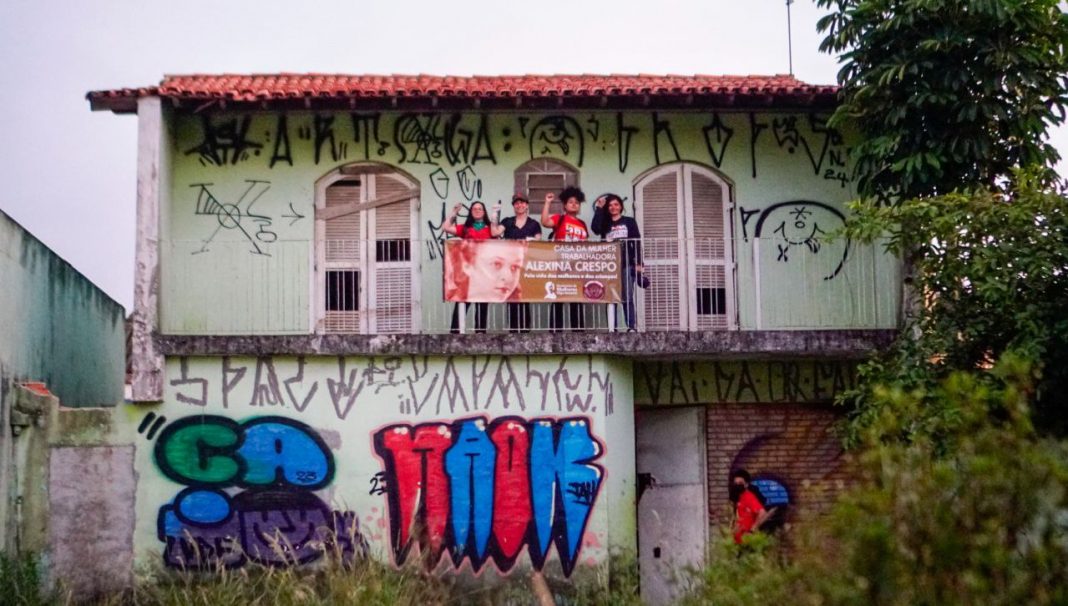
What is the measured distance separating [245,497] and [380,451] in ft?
4.59

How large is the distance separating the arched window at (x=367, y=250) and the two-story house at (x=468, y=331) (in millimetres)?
25

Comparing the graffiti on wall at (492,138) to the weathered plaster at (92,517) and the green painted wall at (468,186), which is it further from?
the weathered plaster at (92,517)

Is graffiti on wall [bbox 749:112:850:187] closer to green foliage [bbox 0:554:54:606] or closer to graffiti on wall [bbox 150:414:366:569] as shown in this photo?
graffiti on wall [bbox 150:414:366:569]

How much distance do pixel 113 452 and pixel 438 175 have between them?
457 cm

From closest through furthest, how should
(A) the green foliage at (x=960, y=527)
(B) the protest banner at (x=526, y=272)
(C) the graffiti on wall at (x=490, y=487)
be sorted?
1. (A) the green foliage at (x=960, y=527)
2. (C) the graffiti on wall at (x=490, y=487)
3. (B) the protest banner at (x=526, y=272)

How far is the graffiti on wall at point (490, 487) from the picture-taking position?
13156mm

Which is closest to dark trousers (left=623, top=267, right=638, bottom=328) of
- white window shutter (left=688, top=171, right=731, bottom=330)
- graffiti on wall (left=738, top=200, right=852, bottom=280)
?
white window shutter (left=688, top=171, right=731, bottom=330)

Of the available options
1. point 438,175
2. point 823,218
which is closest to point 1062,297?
point 823,218

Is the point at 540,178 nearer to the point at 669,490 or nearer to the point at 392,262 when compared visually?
the point at 392,262

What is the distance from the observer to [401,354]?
43.7 ft

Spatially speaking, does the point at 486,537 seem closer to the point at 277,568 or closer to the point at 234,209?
the point at 277,568

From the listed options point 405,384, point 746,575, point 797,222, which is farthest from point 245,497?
point 746,575

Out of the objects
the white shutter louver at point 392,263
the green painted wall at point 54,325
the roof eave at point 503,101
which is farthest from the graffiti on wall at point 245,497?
the roof eave at point 503,101

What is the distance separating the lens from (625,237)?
14141 mm
